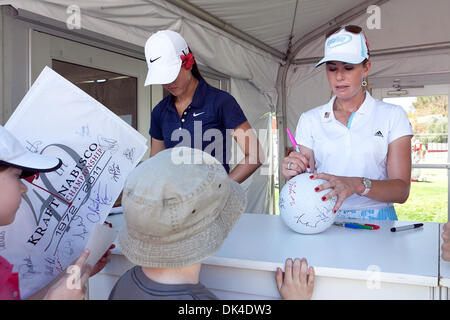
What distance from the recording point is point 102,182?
1213 millimetres

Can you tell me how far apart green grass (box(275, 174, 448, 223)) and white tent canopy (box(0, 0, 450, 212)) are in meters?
1.18

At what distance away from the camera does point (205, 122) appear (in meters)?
1.69

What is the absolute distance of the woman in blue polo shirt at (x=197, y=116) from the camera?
5.24ft

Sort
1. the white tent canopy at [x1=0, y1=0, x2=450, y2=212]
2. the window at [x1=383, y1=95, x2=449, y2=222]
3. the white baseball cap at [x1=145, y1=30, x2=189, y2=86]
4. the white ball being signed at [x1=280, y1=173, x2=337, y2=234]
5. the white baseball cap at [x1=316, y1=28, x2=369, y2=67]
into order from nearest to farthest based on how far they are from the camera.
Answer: the white ball being signed at [x1=280, y1=173, x2=337, y2=234] < the white baseball cap at [x1=316, y1=28, x2=369, y2=67] < the white baseball cap at [x1=145, y1=30, x2=189, y2=86] < the white tent canopy at [x1=0, y1=0, x2=450, y2=212] < the window at [x1=383, y1=95, x2=449, y2=222]

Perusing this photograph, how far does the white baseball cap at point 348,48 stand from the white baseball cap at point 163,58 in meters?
0.59

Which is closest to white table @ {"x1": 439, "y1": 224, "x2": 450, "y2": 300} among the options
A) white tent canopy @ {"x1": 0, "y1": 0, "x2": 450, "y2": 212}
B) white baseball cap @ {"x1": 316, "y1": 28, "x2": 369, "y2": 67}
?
white baseball cap @ {"x1": 316, "y1": 28, "x2": 369, "y2": 67}

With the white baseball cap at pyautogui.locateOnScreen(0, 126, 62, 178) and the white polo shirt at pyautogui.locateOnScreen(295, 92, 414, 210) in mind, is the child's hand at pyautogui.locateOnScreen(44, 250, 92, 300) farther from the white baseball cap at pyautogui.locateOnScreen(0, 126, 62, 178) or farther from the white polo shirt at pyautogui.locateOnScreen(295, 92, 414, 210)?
the white polo shirt at pyautogui.locateOnScreen(295, 92, 414, 210)

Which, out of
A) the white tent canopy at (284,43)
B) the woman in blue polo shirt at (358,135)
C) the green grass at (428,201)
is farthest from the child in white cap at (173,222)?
the green grass at (428,201)
